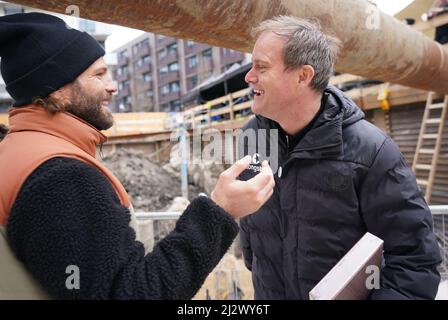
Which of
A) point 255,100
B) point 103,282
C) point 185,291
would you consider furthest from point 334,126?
point 103,282

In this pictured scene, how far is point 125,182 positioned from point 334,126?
1102cm

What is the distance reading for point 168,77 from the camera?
173 ft

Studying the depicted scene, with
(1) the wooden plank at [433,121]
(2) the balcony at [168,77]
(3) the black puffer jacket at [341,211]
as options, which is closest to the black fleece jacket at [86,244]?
(3) the black puffer jacket at [341,211]

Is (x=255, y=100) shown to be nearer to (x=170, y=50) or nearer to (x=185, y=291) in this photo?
(x=185, y=291)

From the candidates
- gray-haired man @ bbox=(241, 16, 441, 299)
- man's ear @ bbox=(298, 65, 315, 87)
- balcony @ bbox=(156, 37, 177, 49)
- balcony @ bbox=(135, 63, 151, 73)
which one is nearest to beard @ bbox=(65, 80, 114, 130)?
gray-haired man @ bbox=(241, 16, 441, 299)

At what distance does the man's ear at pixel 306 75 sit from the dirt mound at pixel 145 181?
955 cm

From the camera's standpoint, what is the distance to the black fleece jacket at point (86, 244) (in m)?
1.00

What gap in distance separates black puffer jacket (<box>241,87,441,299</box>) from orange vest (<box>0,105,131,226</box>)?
1.00m

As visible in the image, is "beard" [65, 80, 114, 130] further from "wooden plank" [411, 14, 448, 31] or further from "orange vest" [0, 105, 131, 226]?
"wooden plank" [411, 14, 448, 31]

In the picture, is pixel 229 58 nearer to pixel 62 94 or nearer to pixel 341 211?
pixel 341 211

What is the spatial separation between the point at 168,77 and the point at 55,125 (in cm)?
5314

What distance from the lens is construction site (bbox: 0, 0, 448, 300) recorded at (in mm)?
1768

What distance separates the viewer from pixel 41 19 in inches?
52.0

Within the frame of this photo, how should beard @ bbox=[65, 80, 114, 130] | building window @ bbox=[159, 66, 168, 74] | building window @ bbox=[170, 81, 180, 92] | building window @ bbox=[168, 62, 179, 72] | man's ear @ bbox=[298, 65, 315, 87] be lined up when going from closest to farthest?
beard @ bbox=[65, 80, 114, 130] < man's ear @ bbox=[298, 65, 315, 87] < building window @ bbox=[168, 62, 179, 72] < building window @ bbox=[170, 81, 180, 92] < building window @ bbox=[159, 66, 168, 74]
